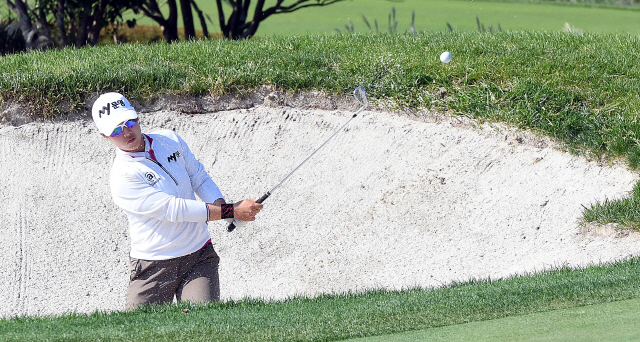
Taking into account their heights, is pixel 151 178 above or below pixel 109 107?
below

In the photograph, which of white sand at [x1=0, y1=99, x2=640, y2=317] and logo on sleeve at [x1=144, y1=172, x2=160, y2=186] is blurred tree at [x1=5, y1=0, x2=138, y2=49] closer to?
white sand at [x1=0, y1=99, x2=640, y2=317]

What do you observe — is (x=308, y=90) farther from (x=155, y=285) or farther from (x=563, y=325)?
(x=563, y=325)

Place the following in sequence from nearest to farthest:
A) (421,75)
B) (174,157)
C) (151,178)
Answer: (151,178)
(174,157)
(421,75)

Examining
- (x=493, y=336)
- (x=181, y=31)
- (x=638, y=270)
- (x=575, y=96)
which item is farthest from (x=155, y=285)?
(x=181, y=31)

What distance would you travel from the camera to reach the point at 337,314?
15.8 feet

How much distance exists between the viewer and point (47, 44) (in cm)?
1614

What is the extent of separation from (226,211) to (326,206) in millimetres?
2999

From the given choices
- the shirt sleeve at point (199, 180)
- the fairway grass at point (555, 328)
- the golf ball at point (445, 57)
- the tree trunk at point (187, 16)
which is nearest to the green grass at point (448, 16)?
the tree trunk at point (187, 16)

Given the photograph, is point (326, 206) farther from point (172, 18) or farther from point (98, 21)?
point (172, 18)

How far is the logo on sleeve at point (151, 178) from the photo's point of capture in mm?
5258

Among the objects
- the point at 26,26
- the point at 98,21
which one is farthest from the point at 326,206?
the point at 26,26

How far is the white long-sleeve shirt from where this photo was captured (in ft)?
17.0

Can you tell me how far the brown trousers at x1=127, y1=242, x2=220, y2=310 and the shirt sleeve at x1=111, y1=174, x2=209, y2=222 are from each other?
0.43 m

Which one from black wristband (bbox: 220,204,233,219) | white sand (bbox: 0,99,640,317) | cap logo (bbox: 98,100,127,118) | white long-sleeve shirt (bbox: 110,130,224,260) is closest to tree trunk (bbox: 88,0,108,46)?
white sand (bbox: 0,99,640,317)
